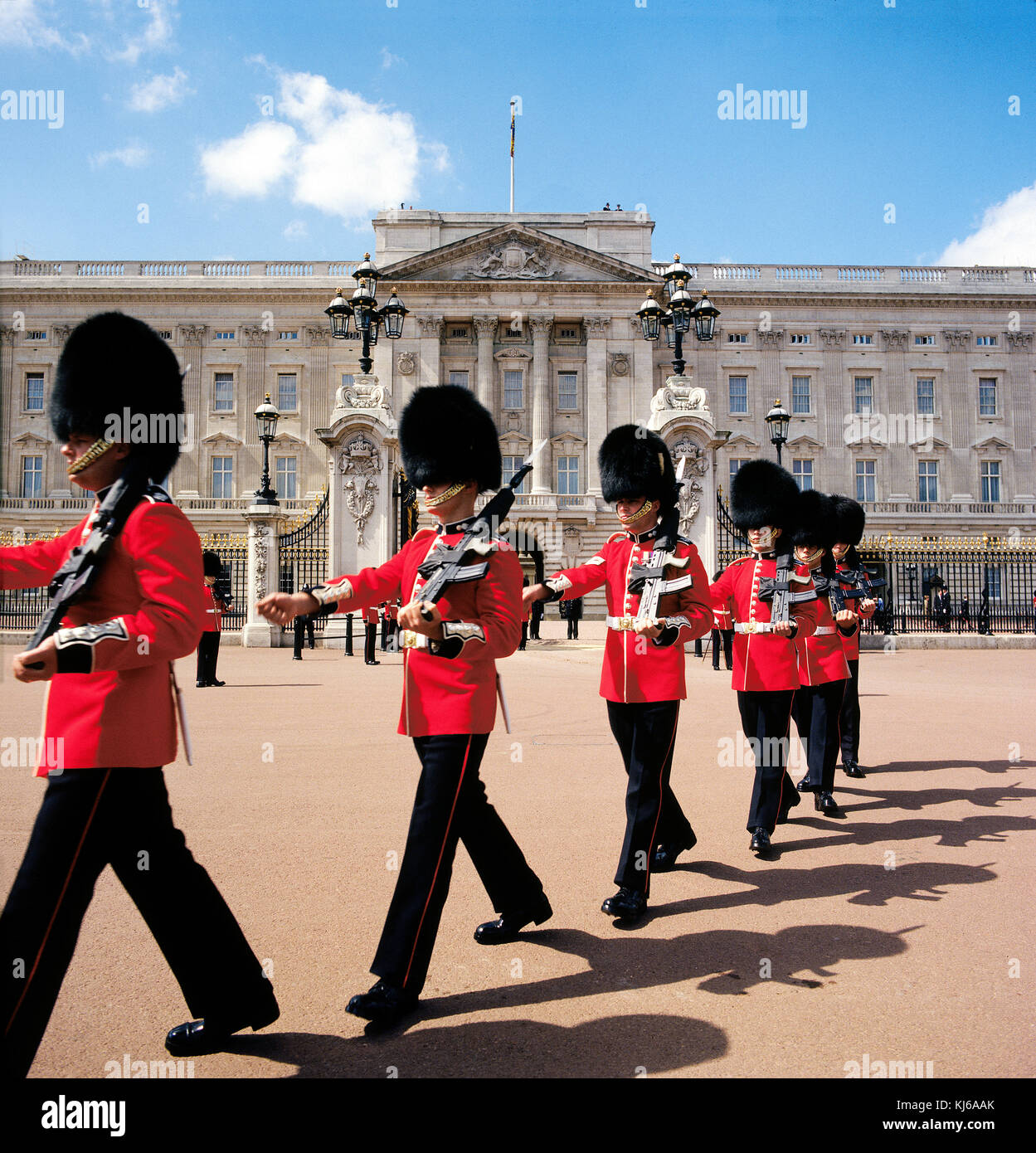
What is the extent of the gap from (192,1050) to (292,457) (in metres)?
42.6

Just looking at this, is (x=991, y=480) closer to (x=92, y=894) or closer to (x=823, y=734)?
(x=823, y=734)

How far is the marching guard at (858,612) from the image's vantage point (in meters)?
6.91

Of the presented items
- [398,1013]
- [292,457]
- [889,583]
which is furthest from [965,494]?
[398,1013]

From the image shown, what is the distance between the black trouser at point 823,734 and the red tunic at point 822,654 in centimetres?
8

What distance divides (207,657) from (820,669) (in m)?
8.07

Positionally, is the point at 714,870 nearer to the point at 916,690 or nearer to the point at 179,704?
the point at 179,704

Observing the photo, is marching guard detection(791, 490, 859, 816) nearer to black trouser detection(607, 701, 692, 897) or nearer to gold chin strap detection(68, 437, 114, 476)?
black trouser detection(607, 701, 692, 897)

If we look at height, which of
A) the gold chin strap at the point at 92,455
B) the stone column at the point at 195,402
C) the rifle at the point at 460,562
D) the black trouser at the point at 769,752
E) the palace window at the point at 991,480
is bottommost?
the black trouser at the point at 769,752

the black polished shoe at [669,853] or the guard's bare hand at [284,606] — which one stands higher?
the guard's bare hand at [284,606]

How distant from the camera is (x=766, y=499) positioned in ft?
18.7

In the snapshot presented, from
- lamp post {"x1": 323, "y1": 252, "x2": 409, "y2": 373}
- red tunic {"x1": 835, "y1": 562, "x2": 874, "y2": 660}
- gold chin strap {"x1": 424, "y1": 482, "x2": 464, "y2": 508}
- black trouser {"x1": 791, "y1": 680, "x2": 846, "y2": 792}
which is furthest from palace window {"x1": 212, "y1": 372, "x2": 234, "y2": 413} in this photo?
gold chin strap {"x1": 424, "y1": 482, "x2": 464, "y2": 508}

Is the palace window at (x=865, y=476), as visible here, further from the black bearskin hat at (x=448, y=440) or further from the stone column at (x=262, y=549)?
the black bearskin hat at (x=448, y=440)

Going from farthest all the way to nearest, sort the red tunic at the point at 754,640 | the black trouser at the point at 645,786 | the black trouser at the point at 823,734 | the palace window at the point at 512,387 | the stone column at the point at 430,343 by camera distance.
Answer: the palace window at the point at 512,387 < the stone column at the point at 430,343 < the black trouser at the point at 823,734 < the red tunic at the point at 754,640 < the black trouser at the point at 645,786

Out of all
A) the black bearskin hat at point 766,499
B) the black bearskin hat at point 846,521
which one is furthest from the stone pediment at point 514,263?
the black bearskin hat at point 766,499
